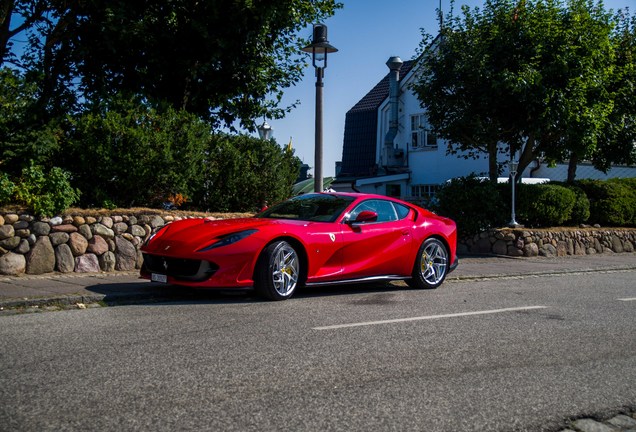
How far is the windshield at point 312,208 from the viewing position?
9.53m

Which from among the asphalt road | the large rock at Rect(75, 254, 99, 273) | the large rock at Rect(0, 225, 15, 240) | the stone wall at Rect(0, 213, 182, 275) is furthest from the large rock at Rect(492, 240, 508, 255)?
the large rock at Rect(0, 225, 15, 240)

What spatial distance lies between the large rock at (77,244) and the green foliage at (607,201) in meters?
16.2

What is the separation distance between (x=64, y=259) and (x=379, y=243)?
16.0 ft

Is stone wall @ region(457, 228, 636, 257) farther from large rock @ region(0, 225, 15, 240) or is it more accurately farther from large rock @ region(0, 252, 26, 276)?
large rock @ region(0, 225, 15, 240)

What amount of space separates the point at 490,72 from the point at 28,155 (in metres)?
12.8

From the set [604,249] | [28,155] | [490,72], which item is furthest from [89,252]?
[604,249]

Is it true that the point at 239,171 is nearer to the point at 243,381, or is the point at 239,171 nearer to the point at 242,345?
the point at 242,345

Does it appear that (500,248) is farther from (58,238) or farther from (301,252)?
(58,238)

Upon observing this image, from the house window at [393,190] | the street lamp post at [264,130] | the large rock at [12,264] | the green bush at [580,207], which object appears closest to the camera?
the large rock at [12,264]

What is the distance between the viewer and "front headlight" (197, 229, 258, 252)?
8234mm

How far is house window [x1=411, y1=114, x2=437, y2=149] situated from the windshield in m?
20.8

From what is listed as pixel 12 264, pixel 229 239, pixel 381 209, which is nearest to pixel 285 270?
pixel 229 239

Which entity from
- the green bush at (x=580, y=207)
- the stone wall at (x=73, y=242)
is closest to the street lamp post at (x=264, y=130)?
the stone wall at (x=73, y=242)

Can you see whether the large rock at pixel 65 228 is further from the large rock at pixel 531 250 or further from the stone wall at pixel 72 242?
the large rock at pixel 531 250
